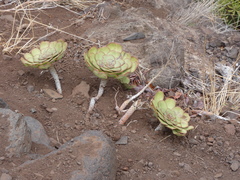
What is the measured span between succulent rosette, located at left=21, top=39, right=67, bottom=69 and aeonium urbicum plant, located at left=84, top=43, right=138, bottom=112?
21 centimetres

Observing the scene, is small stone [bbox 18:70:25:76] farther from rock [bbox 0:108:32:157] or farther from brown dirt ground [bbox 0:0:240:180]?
rock [bbox 0:108:32:157]

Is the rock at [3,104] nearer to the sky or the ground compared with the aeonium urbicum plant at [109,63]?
nearer to the ground

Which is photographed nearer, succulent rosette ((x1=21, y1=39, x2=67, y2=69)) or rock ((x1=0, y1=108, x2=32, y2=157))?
rock ((x1=0, y1=108, x2=32, y2=157))

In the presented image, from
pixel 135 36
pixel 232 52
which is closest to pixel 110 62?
pixel 135 36

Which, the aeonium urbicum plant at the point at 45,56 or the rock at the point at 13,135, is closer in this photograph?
the rock at the point at 13,135

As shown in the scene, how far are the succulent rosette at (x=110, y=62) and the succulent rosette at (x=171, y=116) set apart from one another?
1.02 feet

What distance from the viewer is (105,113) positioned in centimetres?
279

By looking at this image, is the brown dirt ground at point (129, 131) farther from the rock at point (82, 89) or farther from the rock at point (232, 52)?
the rock at point (232, 52)

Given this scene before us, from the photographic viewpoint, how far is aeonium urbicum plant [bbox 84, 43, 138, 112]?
2.66m

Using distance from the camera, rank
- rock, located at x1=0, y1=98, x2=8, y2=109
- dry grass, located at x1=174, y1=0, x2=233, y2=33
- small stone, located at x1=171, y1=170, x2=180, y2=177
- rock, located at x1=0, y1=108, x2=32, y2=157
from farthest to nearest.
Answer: dry grass, located at x1=174, y1=0, x2=233, y2=33
rock, located at x1=0, y1=98, x2=8, y2=109
small stone, located at x1=171, y1=170, x2=180, y2=177
rock, located at x1=0, y1=108, x2=32, y2=157

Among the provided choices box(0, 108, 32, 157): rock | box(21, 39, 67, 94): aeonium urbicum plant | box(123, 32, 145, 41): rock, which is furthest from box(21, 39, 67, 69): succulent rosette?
box(123, 32, 145, 41): rock

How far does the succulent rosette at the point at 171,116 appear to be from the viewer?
8.20 ft

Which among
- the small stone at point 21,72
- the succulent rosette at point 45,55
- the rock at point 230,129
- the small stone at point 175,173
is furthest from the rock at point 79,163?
the small stone at point 21,72

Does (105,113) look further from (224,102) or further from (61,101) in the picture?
(224,102)
